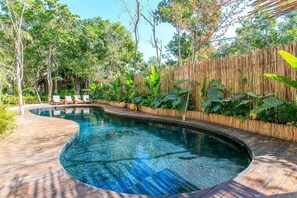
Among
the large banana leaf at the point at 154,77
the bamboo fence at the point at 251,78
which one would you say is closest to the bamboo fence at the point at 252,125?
the bamboo fence at the point at 251,78

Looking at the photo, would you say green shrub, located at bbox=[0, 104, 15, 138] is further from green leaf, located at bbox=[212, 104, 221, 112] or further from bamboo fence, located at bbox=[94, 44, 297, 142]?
green leaf, located at bbox=[212, 104, 221, 112]

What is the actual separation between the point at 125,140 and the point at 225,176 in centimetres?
369

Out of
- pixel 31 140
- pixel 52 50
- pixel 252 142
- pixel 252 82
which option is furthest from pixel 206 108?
pixel 52 50

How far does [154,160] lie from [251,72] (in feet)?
13.1

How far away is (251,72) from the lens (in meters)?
6.47

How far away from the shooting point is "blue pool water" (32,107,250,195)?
12.7 ft

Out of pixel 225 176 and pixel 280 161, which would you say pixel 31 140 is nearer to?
pixel 225 176

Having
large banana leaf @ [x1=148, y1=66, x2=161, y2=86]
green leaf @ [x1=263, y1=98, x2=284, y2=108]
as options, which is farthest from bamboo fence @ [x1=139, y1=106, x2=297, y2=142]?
large banana leaf @ [x1=148, y1=66, x2=161, y2=86]

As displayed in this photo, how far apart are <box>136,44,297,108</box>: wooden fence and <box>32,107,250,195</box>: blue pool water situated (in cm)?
182

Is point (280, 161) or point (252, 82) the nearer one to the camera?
point (280, 161)

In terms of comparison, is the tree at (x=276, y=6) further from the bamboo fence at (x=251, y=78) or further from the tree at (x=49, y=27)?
the tree at (x=49, y=27)

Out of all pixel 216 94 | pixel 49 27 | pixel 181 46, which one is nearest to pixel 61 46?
pixel 49 27

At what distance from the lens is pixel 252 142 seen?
5.02 meters

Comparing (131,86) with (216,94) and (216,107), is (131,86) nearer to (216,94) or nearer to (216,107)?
(216,94)
